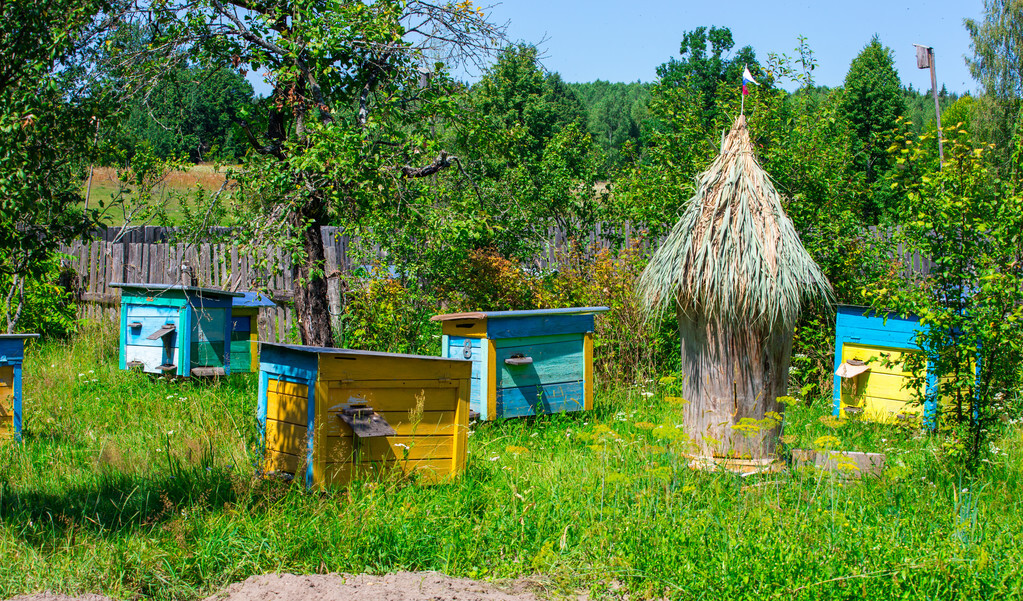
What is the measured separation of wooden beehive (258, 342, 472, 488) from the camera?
430cm

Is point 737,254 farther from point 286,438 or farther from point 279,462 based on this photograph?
point 279,462

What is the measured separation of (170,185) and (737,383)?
1081 centimetres

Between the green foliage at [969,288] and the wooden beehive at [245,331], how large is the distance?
619cm

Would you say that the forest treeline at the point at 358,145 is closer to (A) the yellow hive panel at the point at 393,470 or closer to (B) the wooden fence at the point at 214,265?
(B) the wooden fence at the point at 214,265

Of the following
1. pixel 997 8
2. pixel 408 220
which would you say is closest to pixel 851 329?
pixel 408 220

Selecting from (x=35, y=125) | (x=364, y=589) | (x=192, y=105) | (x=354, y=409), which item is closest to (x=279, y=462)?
(x=354, y=409)

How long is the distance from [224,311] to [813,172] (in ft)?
20.4

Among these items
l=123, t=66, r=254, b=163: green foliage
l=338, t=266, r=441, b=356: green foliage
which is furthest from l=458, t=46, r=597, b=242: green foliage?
l=123, t=66, r=254, b=163: green foliage

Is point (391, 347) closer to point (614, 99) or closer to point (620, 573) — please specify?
point (620, 573)

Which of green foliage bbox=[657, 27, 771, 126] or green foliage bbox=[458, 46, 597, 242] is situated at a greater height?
green foliage bbox=[657, 27, 771, 126]

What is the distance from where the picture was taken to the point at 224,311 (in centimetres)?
797

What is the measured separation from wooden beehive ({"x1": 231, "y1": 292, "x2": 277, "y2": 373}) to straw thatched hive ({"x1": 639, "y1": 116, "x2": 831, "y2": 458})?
16.7ft

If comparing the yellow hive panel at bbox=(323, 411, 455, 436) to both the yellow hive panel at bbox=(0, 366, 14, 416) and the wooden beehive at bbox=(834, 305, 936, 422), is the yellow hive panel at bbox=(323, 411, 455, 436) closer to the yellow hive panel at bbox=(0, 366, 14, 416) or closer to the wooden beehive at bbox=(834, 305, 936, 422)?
the yellow hive panel at bbox=(0, 366, 14, 416)

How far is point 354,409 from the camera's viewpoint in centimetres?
435
